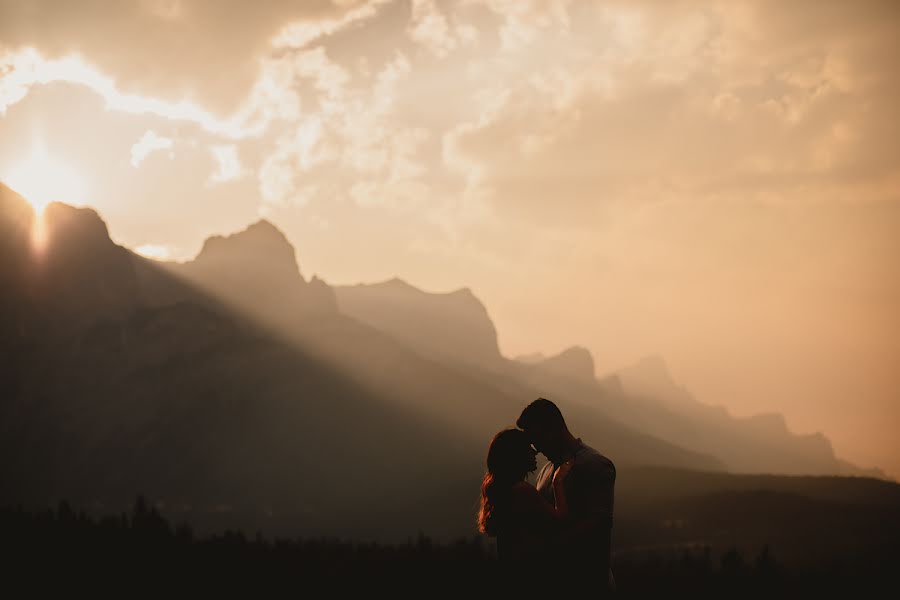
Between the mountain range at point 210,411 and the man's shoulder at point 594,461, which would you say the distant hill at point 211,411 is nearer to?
the mountain range at point 210,411

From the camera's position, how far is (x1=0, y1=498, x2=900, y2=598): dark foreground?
33.4 meters

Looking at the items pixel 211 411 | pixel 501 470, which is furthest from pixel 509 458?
pixel 211 411

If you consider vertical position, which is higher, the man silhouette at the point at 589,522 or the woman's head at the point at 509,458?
the woman's head at the point at 509,458

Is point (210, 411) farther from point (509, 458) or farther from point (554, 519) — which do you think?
point (554, 519)

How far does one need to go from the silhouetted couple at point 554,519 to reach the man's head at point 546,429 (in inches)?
4.0

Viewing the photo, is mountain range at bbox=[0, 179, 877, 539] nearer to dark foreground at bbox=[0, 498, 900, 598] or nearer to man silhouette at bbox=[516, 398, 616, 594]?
dark foreground at bbox=[0, 498, 900, 598]

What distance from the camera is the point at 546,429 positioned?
20.3 ft

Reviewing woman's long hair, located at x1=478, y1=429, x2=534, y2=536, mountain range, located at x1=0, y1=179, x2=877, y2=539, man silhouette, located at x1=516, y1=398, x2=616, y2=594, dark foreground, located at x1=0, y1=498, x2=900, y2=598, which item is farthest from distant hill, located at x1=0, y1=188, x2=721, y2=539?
man silhouette, located at x1=516, y1=398, x2=616, y2=594

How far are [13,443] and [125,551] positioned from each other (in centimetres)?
14947

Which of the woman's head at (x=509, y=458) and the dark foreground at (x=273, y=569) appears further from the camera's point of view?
the dark foreground at (x=273, y=569)

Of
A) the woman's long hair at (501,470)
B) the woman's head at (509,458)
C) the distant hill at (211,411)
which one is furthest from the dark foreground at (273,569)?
the distant hill at (211,411)

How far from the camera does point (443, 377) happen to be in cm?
19075

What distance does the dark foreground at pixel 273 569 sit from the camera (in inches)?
1314

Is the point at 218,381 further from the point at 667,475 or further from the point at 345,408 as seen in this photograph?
the point at 667,475
